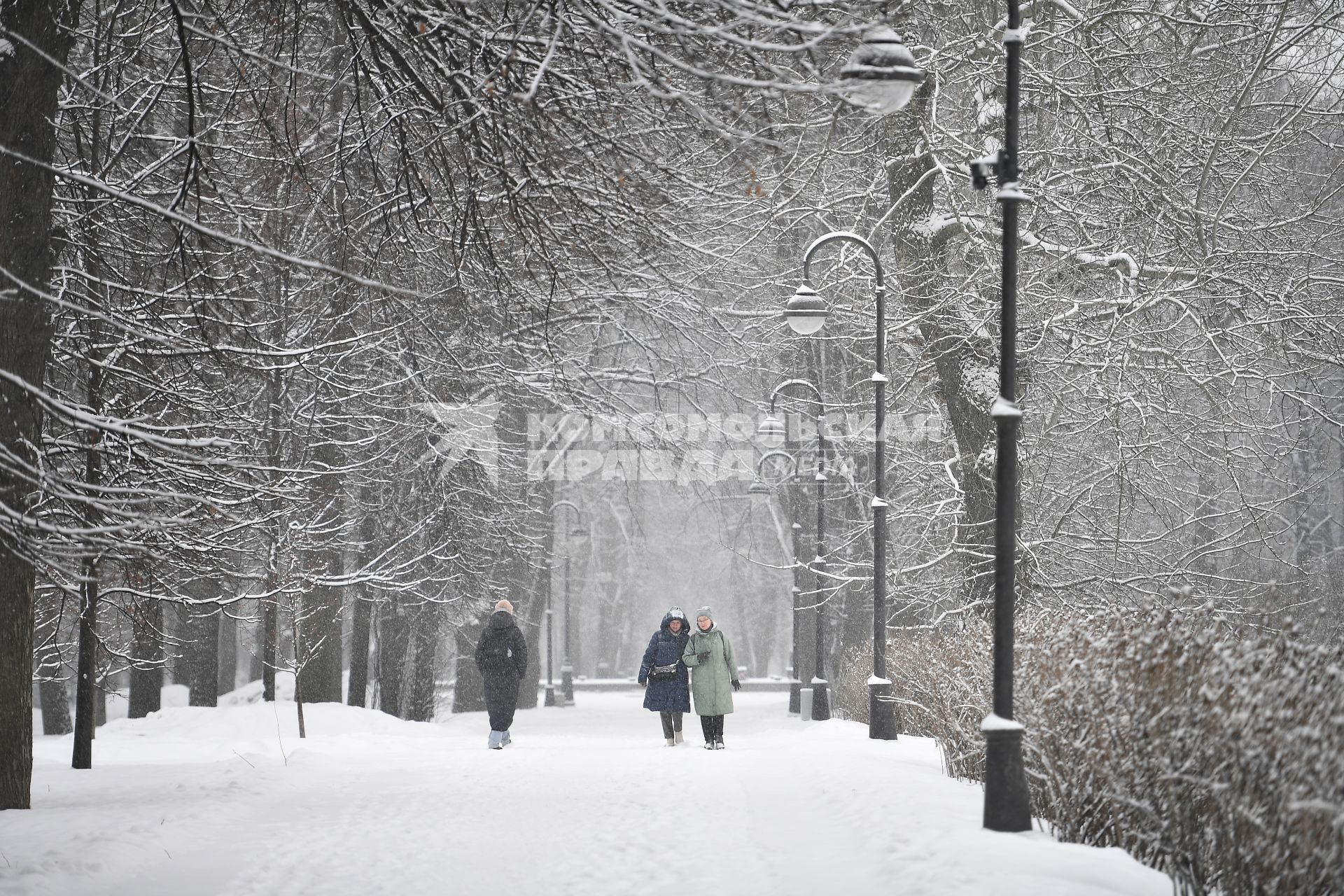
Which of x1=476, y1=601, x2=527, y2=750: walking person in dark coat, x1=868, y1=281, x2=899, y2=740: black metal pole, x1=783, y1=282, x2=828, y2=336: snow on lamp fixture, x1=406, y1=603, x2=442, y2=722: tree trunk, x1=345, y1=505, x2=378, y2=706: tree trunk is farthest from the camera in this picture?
x1=406, y1=603, x2=442, y2=722: tree trunk

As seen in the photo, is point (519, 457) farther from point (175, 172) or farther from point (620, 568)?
point (620, 568)

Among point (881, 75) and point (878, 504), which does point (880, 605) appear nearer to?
point (878, 504)

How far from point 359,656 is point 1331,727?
61.0 ft

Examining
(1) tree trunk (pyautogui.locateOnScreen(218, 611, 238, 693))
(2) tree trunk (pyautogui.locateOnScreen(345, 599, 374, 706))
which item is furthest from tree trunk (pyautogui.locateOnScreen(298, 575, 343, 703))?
(1) tree trunk (pyautogui.locateOnScreen(218, 611, 238, 693))

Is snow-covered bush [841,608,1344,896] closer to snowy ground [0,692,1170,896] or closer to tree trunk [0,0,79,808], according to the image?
snowy ground [0,692,1170,896]

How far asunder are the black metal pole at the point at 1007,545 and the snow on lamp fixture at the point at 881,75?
0.89 meters

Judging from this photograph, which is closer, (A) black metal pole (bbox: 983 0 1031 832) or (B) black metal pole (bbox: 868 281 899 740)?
(A) black metal pole (bbox: 983 0 1031 832)

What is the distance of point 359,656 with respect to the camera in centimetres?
2228

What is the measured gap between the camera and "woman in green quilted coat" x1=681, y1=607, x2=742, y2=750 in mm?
16562

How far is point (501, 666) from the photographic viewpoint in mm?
17344

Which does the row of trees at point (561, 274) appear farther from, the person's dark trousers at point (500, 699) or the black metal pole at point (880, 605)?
the person's dark trousers at point (500, 699)

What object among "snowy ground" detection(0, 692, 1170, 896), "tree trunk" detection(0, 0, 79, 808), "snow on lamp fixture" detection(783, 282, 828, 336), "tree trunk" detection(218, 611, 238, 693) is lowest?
"tree trunk" detection(218, 611, 238, 693)

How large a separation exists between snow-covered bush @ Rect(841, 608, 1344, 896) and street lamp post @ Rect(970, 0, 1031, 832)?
0.39 meters

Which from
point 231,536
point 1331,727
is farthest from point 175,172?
point 1331,727
